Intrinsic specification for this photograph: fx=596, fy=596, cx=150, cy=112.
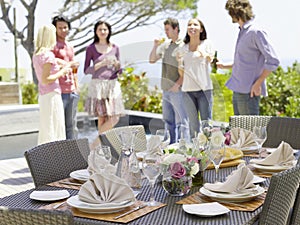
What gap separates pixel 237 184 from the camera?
231 centimetres

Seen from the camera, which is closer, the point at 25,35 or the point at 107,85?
the point at 107,85

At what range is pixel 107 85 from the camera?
5.28 meters

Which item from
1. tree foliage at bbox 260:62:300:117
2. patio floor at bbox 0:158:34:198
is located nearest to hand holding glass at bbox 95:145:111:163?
patio floor at bbox 0:158:34:198

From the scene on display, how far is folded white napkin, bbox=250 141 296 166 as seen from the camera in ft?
9.14

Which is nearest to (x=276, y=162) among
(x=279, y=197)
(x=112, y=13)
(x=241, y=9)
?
(x=279, y=197)

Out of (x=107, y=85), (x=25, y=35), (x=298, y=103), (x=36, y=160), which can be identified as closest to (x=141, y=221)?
(x=36, y=160)

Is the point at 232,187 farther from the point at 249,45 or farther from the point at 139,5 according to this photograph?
the point at 139,5

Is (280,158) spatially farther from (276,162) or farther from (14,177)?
(14,177)

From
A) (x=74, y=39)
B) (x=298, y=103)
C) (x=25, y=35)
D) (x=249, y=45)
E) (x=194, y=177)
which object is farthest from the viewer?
(x=74, y=39)

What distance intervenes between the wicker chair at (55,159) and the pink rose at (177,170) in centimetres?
70

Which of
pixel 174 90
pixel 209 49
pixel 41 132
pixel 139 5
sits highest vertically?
pixel 139 5

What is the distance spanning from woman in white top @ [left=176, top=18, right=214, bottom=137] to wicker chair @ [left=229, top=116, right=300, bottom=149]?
4.39 ft

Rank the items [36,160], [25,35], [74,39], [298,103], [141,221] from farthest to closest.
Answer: [74,39] < [25,35] < [298,103] < [36,160] < [141,221]

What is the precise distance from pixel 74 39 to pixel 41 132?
5.76 m
